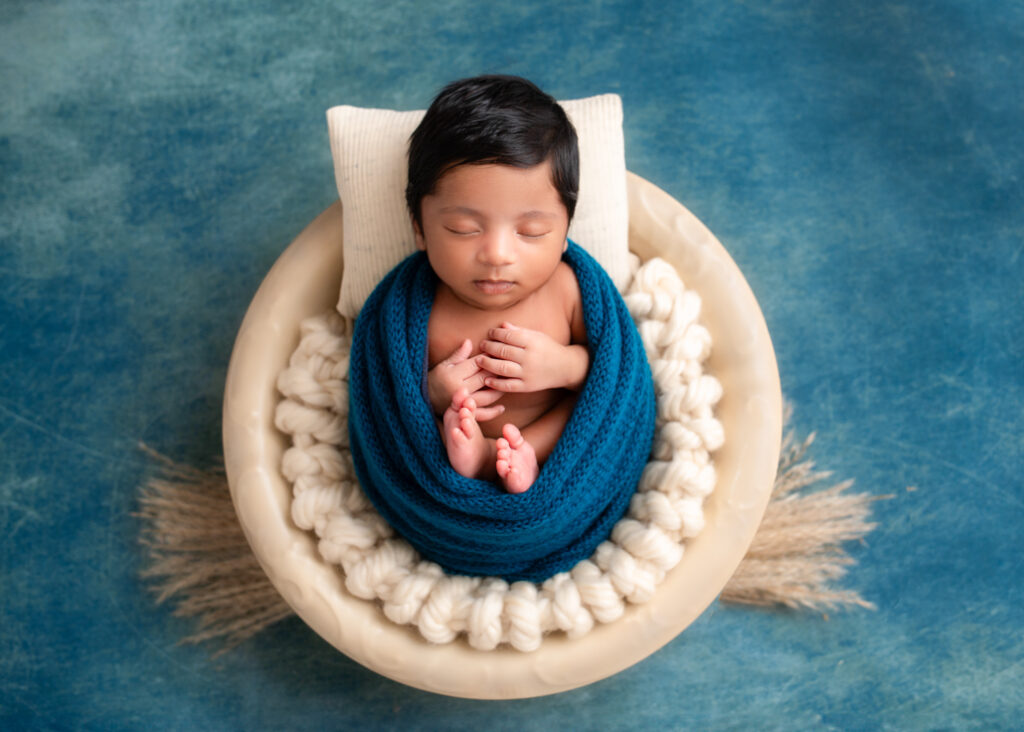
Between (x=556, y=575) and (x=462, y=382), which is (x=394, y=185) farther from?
(x=556, y=575)

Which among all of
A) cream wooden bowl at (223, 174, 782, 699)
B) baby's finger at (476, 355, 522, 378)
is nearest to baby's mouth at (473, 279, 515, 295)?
baby's finger at (476, 355, 522, 378)

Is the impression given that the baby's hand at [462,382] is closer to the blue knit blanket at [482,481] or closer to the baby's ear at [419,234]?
the blue knit blanket at [482,481]

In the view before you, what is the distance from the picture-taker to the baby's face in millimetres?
1104

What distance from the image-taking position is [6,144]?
183 centimetres

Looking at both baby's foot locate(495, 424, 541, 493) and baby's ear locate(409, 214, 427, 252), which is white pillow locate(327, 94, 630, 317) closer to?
baby's ear locate(409, 214, 427, 252)

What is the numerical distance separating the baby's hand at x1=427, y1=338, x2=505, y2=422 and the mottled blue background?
67cm

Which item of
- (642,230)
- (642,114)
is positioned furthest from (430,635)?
(642,114)

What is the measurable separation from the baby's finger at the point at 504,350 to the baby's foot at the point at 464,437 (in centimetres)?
7

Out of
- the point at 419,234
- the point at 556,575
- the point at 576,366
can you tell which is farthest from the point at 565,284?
the point at 556,575

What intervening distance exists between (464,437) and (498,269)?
0.76 ft

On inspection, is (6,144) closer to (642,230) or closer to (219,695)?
(219,695)

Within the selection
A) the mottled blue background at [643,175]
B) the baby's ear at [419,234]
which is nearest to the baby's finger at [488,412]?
the baby's ear at [419,234]

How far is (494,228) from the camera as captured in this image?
1.12 meters

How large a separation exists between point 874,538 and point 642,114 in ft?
3.23
